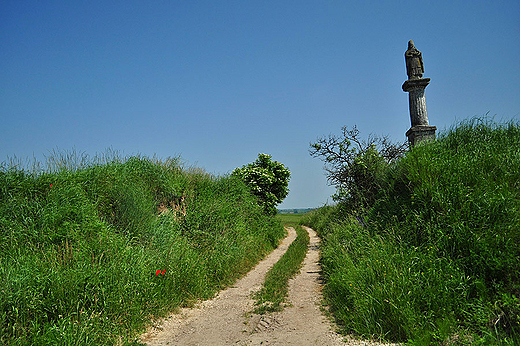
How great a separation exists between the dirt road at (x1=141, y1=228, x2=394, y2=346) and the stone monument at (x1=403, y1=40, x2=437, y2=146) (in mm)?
4723

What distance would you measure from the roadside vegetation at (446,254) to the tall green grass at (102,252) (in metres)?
3.39

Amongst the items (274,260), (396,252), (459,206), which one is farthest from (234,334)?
(274,260)

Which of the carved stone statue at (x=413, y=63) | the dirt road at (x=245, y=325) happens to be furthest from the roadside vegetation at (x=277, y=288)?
the carved stone statue at (x=413, y=63)

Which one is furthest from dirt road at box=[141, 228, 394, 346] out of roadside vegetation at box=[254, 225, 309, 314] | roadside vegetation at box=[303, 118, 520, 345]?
roadside vegetation at box=[303, 118, 520, 345]

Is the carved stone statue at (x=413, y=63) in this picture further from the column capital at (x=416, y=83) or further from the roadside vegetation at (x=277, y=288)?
the roadside vegetation at (x=277, y=288)

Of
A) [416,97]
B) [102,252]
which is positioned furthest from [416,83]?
[102,252]

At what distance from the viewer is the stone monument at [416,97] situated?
330 inches

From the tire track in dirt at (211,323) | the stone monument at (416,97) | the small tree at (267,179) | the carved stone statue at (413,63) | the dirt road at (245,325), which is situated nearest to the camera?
the dirt road at (245,325)

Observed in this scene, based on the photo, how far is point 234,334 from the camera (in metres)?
5.39

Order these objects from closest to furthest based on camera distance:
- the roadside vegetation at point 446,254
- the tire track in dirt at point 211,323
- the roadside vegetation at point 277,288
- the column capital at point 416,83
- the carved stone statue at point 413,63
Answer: the roadside vegetation at point 446,254
the tire track in dirt at point 211,323
the roadside vegetation at point 277,288
the column capital at point 416,83
the carved stone statue at point 413,63

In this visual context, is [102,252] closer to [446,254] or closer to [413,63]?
[446,254]

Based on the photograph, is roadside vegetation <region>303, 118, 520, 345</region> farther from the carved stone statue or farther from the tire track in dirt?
the carved stone statue

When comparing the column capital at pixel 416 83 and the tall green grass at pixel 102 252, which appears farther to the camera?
the column capital at pixel 416 83

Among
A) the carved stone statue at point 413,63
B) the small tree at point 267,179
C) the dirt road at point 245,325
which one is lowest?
the dirt road at point 245,325
